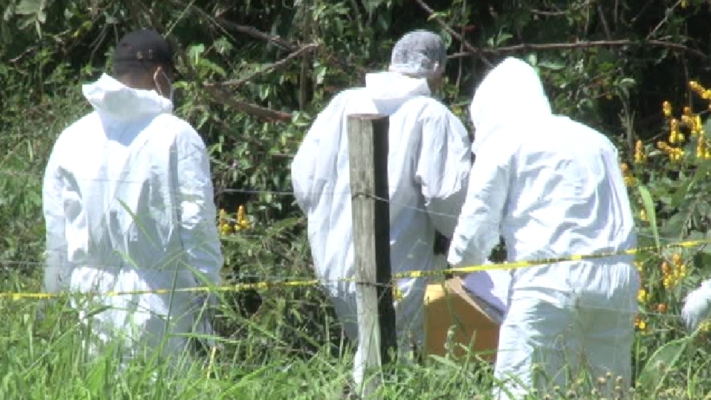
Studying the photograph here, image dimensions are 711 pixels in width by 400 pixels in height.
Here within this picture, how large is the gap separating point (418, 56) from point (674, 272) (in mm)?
1123

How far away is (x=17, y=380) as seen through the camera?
4957 mm

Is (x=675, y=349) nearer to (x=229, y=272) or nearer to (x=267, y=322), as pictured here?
(x=267, y=322)

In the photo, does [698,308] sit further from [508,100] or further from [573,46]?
[573,46]

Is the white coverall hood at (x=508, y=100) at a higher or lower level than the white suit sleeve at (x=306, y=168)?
higher

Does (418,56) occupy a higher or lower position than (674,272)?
higher

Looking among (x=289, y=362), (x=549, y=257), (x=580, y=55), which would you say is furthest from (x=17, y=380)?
(x=580, y=55)

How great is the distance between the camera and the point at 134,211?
18.6 ft

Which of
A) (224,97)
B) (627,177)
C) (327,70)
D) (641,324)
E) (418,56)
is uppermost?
(418,56)

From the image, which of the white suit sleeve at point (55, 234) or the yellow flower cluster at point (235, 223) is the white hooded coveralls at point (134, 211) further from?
the yellow flower cluster at point (235, 223)

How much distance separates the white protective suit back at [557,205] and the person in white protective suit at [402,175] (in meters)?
0.76

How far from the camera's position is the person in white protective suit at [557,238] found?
5508mm

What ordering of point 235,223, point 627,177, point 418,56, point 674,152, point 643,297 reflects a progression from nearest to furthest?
point 643,297 → point 418,56 → point 674,152 → point 627,177 → point 235,223

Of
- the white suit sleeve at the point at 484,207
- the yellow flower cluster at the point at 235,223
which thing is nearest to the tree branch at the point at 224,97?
the yellow flower cluster at the point at 235,223

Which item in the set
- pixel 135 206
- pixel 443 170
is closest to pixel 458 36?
pixel 443 170
